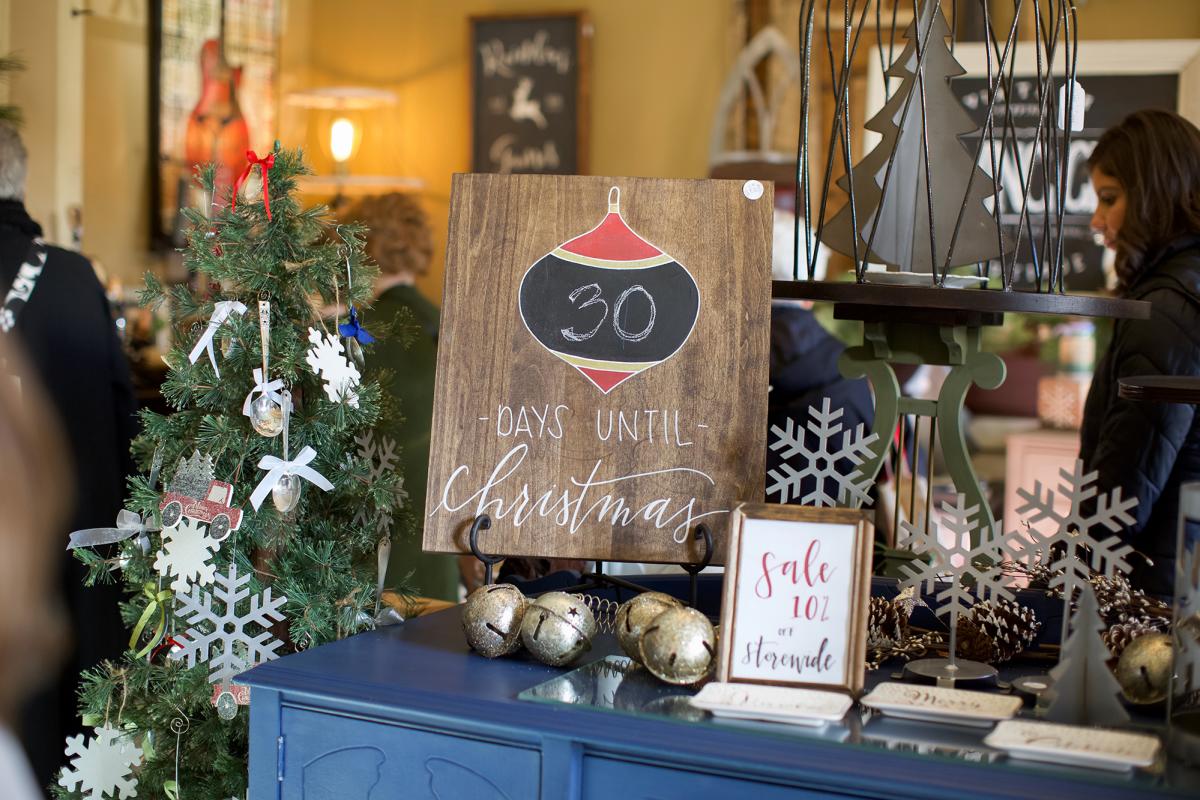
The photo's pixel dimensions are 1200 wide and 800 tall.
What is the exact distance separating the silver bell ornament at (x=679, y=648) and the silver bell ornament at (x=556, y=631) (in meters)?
0.08

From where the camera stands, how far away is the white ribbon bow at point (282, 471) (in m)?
1.27

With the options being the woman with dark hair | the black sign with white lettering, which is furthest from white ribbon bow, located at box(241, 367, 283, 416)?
the black sign with white lettering

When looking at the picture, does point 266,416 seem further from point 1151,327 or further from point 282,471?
point 1151,327

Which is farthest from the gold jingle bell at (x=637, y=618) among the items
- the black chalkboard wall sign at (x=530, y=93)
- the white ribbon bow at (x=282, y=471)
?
the black chalkboard wall sign at (x=530, y=93)

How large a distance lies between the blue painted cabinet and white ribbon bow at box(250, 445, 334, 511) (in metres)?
0.18

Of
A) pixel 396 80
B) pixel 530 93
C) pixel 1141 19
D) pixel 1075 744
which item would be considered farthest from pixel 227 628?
pixel 396 80

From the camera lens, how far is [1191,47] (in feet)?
A: 13.2

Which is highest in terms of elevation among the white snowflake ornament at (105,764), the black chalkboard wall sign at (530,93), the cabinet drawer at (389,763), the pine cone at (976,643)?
the black chalkboard wall sign at (530,93)

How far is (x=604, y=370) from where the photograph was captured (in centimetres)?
122

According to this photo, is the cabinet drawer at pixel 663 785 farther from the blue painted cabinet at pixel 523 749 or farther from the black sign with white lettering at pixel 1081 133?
the black sign with white lettering at pixel 1081 133

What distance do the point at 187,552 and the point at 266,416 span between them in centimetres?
16

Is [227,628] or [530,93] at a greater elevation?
[530,93]

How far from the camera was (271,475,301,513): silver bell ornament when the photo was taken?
50.6 inches

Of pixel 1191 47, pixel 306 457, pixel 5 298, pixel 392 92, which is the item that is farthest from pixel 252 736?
pixel 392 92
